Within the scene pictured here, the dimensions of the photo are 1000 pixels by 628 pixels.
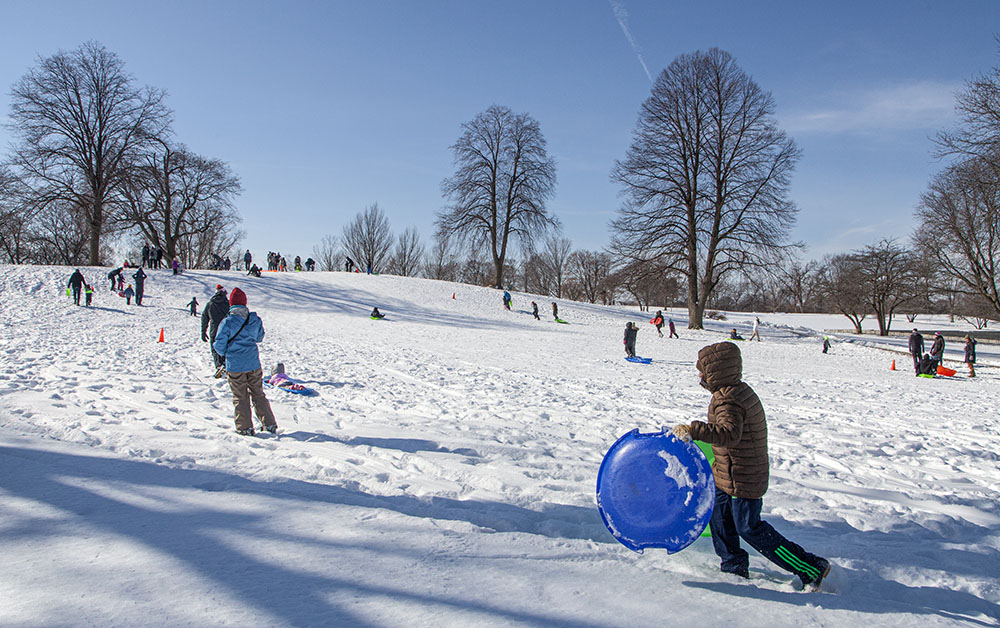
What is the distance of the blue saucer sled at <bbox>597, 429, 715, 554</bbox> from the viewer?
10.2 feet

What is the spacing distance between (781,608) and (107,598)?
3.33 metres

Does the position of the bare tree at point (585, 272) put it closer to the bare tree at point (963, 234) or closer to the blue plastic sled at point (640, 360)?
the bare tree at point (963, 234)

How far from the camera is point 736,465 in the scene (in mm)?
3250

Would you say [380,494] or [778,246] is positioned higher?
[778,246]

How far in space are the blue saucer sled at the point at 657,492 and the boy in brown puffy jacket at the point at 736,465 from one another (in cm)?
15

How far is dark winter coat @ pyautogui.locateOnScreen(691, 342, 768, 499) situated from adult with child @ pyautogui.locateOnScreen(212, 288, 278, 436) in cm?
487

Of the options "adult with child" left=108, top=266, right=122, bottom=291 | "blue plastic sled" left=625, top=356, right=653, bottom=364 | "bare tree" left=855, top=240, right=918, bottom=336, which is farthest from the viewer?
"bare tree" left=855, top=240, right=918, bottom=336

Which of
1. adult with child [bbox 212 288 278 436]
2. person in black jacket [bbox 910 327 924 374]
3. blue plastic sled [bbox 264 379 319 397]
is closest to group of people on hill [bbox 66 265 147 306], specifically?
blue plastic sled [bbox 264 379 319 397]

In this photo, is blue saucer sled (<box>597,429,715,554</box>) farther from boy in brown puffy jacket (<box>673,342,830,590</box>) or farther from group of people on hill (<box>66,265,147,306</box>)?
group of people on hill (<box>66,265,147,306</box>)

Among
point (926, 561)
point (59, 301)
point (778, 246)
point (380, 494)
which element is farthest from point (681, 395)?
point (59, 301)

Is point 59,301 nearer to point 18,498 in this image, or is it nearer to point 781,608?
point 18,498

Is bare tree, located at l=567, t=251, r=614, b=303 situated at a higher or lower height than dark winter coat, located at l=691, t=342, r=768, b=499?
higher

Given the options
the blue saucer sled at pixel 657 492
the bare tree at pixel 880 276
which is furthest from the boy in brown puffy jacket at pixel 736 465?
the bare tree at pixel 880 276

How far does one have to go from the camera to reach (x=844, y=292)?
48438 mm
